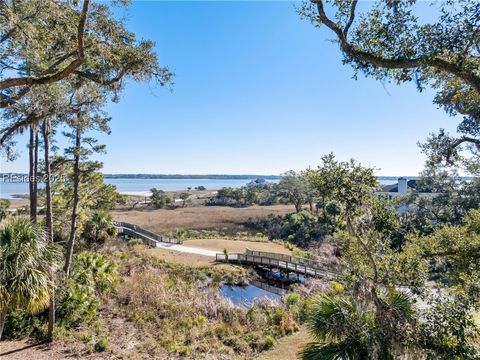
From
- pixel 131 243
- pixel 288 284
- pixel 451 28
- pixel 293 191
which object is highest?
pixel 451 28

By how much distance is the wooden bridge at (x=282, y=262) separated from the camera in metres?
20.0

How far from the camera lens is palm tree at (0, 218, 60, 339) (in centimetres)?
593

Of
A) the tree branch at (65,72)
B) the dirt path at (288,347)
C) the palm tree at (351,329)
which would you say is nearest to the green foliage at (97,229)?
the dirt path at (288,347)

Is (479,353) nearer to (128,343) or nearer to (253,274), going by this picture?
(128,343)

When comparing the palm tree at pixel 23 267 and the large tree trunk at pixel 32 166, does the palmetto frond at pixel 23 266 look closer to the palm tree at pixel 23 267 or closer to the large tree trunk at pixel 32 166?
the palm tree at pixel 23 267

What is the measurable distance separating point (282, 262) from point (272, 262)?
2.53ft

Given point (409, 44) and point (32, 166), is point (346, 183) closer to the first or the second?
point (409, 44)

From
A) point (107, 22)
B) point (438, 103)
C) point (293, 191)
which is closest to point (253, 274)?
point (438, 103)

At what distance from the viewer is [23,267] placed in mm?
6098

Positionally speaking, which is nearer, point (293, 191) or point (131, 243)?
point (131, 243)

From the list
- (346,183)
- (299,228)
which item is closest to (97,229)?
(299,228)

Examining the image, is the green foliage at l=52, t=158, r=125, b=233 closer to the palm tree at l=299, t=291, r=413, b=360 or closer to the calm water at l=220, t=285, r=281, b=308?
the calm water at l=220, t=285, r=281, b=308

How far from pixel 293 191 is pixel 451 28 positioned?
1836 inches

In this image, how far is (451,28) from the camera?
4273 millimetres
